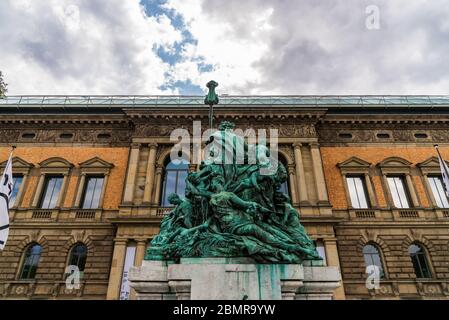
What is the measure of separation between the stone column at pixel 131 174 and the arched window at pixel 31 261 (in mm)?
5369

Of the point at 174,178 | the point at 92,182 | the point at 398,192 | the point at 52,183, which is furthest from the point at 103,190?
the point at 398,192

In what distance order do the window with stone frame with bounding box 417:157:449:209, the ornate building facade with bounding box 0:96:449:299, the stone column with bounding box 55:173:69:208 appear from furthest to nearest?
the window with stone frame with bounding box 417:157:449:209
the stone column with bounding box 55:173:69:208
the ornate building facade with bounding box 0:96:449:299

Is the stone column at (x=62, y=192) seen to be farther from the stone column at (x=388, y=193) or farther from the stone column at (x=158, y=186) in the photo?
the stone column at (x=388, y=193)

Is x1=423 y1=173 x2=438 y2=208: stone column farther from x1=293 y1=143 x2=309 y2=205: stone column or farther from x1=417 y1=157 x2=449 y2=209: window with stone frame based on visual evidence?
x1=293 y1=143 x2=309 y2=205: stone column

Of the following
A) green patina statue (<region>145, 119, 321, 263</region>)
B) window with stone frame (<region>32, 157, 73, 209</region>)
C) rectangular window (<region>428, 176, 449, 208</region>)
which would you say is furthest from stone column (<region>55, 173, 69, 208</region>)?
rectangular window (<region>428, 176, 449, 208</region>)

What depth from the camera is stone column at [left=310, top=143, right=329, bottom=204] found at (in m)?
16.9

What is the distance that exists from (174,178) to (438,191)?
15832 mm

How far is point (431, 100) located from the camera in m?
21.6

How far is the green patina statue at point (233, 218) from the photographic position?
4.42 m

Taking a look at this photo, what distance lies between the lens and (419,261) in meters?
16.0

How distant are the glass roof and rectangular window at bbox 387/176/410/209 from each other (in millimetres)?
5866

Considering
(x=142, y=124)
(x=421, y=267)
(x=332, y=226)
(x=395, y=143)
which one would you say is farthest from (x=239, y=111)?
(x=421, y=267)

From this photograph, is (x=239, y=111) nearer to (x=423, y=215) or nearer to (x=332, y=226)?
(x=332, y=226)

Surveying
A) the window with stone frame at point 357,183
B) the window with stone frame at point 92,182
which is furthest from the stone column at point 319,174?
the window with stone frame at point 92,182
